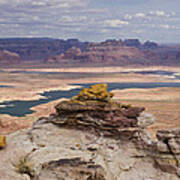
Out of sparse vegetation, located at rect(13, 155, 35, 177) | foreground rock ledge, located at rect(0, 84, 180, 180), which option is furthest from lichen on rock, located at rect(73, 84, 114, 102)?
sparse vegetation, located at rect(13, 155, 35, 177)

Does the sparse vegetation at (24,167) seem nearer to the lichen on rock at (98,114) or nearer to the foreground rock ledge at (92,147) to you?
the foreground rock ledge at (92,147)

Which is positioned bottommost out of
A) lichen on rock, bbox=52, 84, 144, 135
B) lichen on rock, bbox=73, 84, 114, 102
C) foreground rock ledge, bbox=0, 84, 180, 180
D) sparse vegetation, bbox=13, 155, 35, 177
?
sparse vegetation, bbox=13, 155, 35, 177

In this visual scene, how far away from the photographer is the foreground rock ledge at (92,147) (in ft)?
72.1

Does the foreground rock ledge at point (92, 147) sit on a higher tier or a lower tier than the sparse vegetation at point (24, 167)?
higher

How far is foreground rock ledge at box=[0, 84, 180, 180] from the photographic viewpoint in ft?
72.1

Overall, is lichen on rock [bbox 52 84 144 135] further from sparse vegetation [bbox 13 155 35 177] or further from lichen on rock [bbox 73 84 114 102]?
sparse vegetation [bbox 13 155 35 177]

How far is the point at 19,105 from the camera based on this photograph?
103 m

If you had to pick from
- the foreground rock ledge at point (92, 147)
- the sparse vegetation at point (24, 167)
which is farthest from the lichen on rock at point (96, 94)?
the sparse vegetation at point (24, 167)

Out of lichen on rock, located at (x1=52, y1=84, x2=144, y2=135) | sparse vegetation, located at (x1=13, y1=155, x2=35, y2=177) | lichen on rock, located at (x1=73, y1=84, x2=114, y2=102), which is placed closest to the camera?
sparse vegetation, located at (x1=13, y1=155, x2=35, y2=177)

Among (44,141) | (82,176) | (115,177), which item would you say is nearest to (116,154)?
(115,177)

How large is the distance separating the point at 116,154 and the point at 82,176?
12.7ft

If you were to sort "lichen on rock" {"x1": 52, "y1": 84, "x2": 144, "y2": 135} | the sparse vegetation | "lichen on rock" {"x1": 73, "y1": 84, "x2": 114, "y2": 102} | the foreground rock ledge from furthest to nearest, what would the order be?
"lichen on rock" {"x1": 73, "y1": 84, "x2": 114, "y2": 102}, "lichen on rock" {"x1": 52, "y1": 84, "x2": 144, "y2": 135}, the sparse vegetation, the foreground rock ledge

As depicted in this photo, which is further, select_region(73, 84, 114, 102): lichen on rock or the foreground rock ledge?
select_region(73, 84, 114, 102): lichen on rock

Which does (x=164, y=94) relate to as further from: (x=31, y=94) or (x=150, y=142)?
(x=150, y=142)
